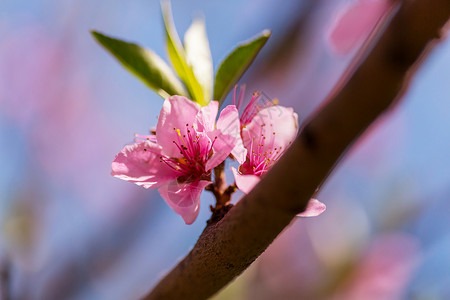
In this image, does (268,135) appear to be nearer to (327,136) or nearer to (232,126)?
(232,126)

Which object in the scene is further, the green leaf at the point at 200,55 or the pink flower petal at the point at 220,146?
the green leaf at the point at 200,55

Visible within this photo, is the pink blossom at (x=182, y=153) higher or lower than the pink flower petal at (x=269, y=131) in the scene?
lower

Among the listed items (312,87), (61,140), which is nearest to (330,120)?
(312,87)

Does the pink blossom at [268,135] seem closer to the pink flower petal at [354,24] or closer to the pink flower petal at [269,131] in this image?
the pink flower petal at [269,131]

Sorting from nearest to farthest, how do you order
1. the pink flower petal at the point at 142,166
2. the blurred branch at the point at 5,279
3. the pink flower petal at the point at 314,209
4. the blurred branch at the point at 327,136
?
the blurred branch at the point at 327,136
the pink flower petal at the point at 314,209
the pink flower petal at the point at 142,166
the blurred branch at the point at 5,279

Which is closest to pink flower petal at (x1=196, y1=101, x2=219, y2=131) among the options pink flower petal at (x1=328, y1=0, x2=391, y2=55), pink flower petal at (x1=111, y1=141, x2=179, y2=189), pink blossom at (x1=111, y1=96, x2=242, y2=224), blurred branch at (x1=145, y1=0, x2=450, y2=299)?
pink blossom at (x1=111, y1=96, x2=242, y2=224)

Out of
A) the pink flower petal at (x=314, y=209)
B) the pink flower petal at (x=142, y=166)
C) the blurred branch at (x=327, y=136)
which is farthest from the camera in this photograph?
the pink flower petal at (x=142, y=166)

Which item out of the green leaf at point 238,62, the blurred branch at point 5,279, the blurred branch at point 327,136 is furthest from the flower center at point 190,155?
the blurred branch at point 5,279

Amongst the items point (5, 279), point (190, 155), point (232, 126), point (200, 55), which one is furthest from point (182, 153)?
point (5, 279)
